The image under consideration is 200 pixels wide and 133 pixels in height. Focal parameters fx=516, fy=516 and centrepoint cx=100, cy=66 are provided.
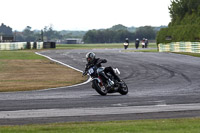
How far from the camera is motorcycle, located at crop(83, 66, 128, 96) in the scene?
666 inches

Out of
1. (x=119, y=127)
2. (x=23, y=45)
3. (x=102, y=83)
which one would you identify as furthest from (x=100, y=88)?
(x=23, y=45)

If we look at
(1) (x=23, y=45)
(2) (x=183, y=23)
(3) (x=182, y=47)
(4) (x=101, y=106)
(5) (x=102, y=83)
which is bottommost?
(1) (x=23, y=45)

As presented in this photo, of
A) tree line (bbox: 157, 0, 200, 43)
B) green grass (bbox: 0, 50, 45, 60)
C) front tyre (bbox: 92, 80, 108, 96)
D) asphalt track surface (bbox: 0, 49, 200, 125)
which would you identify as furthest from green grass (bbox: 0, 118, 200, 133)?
tree line (bbox: 157, 0, 200, 43)

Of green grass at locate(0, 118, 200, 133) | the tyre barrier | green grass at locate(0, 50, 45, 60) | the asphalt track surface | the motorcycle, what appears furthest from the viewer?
the tyre barrier

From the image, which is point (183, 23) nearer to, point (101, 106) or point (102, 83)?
point (102, 83)

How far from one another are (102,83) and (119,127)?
7.57 metres

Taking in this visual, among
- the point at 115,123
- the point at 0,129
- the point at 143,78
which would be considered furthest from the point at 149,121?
the point at 143,78

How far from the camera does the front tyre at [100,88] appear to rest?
16906 mm

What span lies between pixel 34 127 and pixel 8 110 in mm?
3134

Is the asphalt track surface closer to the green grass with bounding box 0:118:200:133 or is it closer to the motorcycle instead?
the motorcycle

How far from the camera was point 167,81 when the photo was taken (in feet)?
75.7

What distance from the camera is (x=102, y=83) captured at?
1722cm

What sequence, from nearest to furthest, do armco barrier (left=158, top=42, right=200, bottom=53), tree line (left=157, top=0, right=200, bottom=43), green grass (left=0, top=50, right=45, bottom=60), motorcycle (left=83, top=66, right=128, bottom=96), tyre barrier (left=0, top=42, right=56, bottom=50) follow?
motorcycle (left=83, top=66, right=128, bottom=96), green grass (left=0, top=50, right=45, bottom=60), armco barrier (left=158, top=42, right=200, bottom=53), tree line (left=157, top=0, right=200, bottom=43), tyre barrier (left=0, top=42, right=56, bottom=50)

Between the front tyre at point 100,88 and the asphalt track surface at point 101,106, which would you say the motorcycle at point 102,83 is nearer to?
the front tyre at point 100,88
